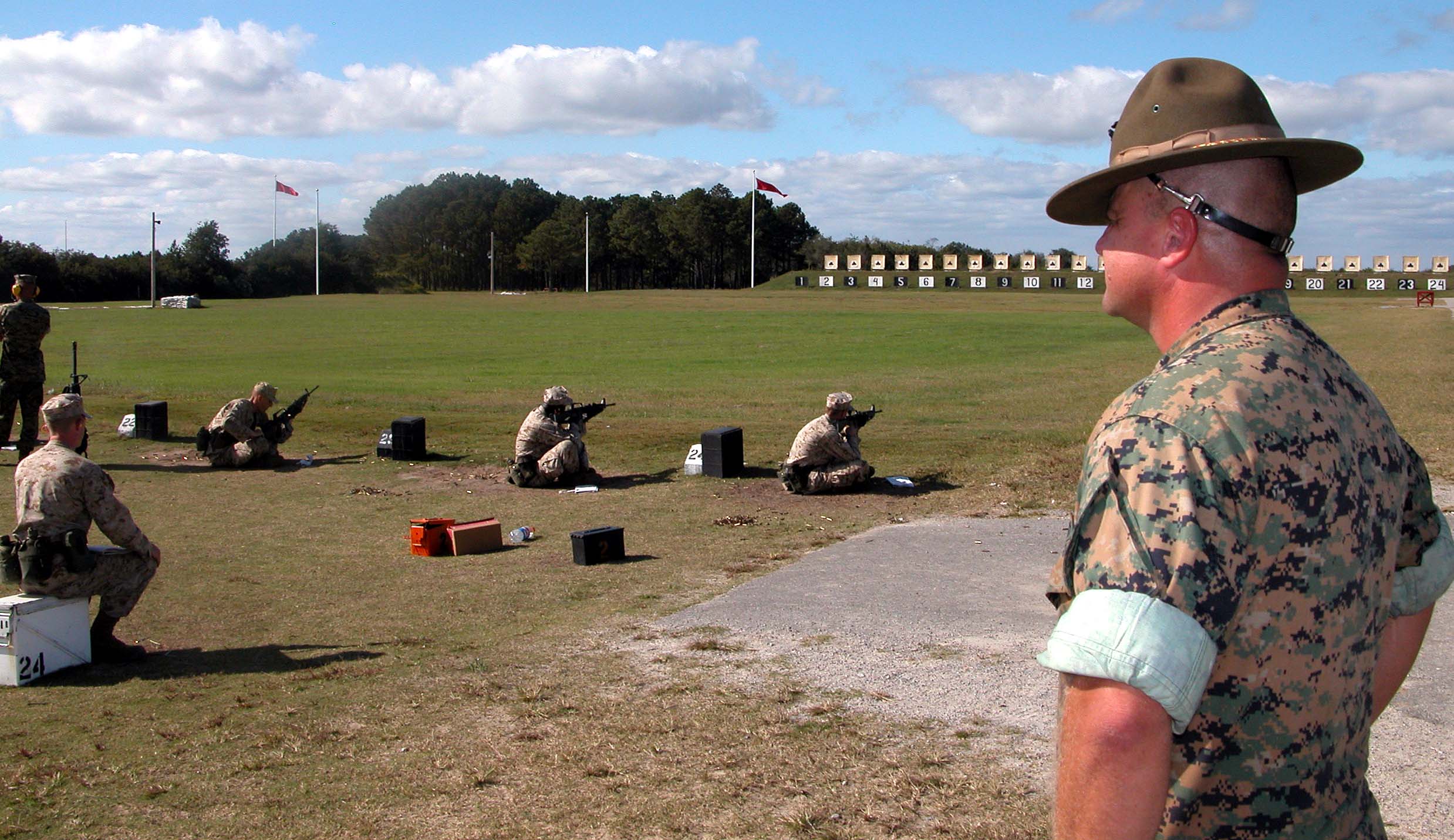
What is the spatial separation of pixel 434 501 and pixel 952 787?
10.2 metres

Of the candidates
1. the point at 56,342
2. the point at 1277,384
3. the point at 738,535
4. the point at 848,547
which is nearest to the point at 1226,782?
the point at 1277,384

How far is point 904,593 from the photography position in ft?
29.4

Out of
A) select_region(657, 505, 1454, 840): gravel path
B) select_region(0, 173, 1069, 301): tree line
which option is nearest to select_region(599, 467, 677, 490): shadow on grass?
select_region(657, 505, 1454, 840): gravel path

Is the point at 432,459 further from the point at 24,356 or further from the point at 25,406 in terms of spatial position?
the point at 24,356

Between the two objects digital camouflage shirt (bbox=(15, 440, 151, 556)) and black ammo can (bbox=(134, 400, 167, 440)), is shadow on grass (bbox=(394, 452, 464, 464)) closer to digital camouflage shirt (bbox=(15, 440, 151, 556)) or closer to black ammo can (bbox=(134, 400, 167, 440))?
black ammo can (bbox=(134, 400, 167, 440))

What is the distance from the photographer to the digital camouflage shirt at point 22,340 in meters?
16.0

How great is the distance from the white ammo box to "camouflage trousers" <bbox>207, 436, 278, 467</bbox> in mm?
9556

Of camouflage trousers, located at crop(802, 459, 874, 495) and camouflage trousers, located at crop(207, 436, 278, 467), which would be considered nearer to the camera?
camouflage trousers, located at crop(802, 459, 874, 495)

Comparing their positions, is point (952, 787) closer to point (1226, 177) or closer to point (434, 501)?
point (1226, 177)

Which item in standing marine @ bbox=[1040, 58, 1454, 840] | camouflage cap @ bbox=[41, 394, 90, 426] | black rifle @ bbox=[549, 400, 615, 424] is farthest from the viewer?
black rifle @ bbox=[549, 400, 615, 424]

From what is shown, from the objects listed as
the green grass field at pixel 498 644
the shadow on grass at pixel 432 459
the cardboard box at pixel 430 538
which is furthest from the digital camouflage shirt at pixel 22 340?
the cardboard box at pixel 430 538

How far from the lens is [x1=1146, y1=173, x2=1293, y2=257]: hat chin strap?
2127mm

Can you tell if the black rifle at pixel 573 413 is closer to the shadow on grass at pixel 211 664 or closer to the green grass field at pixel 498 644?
the green grass field at pixel 498 644

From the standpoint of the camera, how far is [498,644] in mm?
7961
